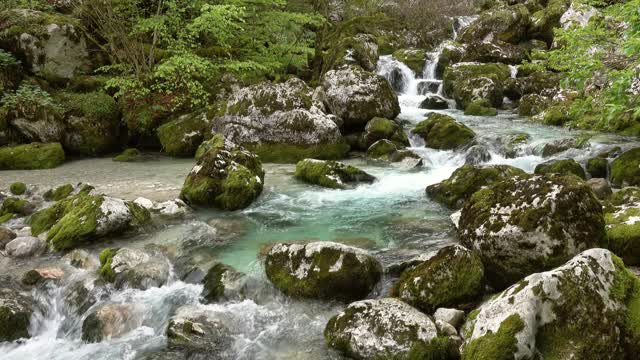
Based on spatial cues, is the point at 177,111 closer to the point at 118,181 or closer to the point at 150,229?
the point at 118,181

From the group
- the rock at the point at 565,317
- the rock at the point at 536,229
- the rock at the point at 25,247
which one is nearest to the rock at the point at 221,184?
the rock at the point at 25,247

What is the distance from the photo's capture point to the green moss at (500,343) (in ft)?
13.2

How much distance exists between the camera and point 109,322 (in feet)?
19.8

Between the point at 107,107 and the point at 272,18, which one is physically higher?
the point at 272,18

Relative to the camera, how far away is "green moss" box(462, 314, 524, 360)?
4016 millimetres

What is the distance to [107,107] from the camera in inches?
637

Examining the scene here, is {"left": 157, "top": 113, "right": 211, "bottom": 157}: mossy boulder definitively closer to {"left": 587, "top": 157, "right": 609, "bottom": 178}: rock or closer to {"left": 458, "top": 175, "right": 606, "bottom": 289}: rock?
{"left": 587, "top": 157, "right": 609, "bottom": 178}: rock

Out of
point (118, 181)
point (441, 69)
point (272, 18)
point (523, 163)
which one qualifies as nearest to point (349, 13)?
point (441, 69)

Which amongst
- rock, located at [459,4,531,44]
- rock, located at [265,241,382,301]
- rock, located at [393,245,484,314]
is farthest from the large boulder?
rock, located at [459,4,531,44]

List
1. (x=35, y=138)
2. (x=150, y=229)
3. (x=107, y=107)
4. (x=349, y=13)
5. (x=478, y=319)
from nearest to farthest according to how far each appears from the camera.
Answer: (x=478, y=319)
(x=150, y=229)
(x=35, y=138)
(x=107, y=107)
(x=349, y=13)

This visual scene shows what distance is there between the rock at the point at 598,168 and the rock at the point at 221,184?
309 inches

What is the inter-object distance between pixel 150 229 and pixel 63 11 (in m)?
15.1

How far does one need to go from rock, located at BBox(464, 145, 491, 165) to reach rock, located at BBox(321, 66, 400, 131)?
4.10 m

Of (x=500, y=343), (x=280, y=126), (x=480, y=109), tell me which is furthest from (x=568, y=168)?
(x=480, y=109)
